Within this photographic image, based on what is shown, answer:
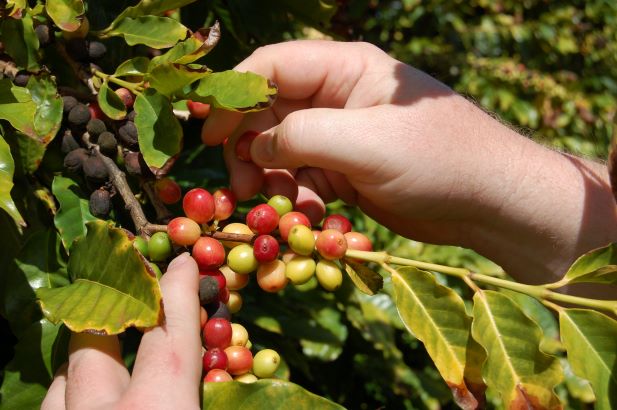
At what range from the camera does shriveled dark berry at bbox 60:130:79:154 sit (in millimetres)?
1427

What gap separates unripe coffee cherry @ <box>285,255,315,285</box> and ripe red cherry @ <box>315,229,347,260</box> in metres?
0.04

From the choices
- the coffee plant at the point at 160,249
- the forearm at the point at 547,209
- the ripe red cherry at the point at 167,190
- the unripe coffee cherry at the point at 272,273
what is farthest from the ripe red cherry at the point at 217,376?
the forearm at the point at 547,209

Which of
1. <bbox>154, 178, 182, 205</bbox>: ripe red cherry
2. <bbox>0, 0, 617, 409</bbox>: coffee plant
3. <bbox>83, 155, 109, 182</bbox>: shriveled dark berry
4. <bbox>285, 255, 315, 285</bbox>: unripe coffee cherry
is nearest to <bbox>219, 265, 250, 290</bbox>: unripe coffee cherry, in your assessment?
<bbox>0, 0, 617, 409</bbox>: coffee plant

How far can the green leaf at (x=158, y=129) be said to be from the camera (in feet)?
4.24

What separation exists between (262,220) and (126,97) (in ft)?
1.39

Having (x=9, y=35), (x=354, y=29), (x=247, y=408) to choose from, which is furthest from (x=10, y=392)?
(x=354, y=29)

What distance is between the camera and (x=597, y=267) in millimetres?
1211

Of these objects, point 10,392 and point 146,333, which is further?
point 10,392

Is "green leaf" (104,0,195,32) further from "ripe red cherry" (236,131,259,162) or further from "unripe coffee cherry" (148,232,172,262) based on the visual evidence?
"unripe coffee cherry" (148,232,172,262)

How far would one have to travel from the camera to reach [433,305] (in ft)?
4.04

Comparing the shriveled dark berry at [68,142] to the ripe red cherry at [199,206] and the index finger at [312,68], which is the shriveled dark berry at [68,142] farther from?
the index finger at [312,68]

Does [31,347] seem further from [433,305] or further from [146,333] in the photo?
[433,305]

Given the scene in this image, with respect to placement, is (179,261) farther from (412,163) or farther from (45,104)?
(412,163)

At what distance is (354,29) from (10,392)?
8.72 ft
